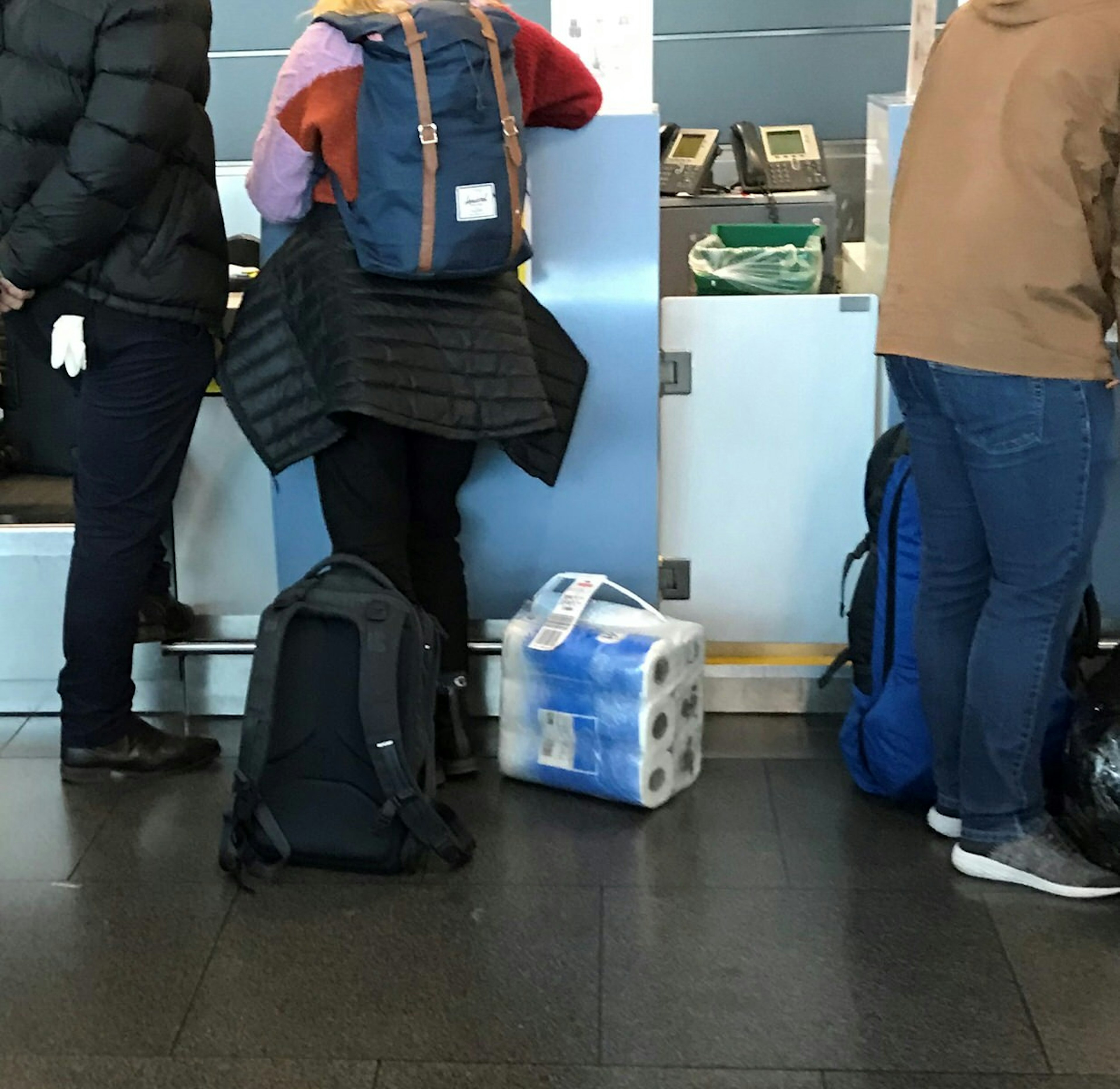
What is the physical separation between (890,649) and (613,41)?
105cm

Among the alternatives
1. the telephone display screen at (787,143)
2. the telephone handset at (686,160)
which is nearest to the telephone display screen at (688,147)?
the telephone handset at (686,160)

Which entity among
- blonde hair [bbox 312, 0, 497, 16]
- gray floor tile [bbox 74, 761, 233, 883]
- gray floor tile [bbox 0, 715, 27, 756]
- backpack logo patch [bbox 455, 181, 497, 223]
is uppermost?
blonde hair [bbox 312, 0, 497, 16]

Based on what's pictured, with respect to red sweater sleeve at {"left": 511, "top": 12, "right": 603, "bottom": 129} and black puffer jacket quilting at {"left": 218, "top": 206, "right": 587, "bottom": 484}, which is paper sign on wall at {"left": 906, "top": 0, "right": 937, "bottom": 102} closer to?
red sweater sleeve at {"left": 511, "top": 12, "right": 603, "bottom": 129}

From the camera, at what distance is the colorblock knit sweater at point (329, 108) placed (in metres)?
1.93

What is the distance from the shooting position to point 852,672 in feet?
7.50

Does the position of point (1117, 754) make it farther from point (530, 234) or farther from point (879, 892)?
point (530, 234)

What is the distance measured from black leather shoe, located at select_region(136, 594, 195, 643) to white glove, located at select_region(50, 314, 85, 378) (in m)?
0.46

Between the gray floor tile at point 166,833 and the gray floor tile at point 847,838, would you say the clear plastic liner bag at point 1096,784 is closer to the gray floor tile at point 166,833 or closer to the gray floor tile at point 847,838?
the gray floor tile at point 847,838

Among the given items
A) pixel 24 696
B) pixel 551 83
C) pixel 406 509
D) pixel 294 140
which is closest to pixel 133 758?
pixel 24 696

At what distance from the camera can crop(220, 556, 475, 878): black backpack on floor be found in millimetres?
1941

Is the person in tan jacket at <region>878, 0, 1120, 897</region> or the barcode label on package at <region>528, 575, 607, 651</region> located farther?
the barcode label on package at <region>528, 575, 607, 651</region>

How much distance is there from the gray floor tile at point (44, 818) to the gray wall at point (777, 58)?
7.39 ft

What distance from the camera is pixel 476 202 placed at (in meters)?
1.94

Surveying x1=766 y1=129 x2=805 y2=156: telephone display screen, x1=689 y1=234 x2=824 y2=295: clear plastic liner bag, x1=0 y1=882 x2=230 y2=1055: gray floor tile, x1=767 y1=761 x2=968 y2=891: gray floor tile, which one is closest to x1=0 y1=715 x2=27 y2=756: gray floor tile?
x1=0 y1=882 x2=230 y2=1055: gray floor tile
